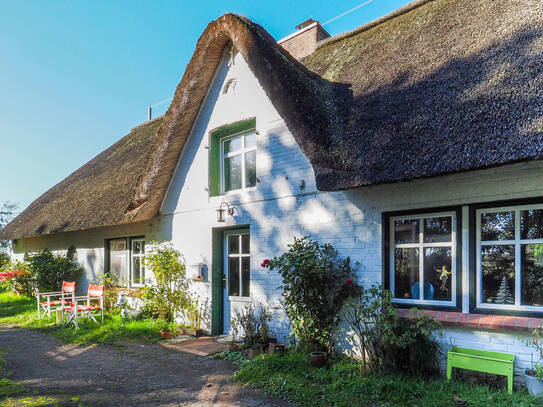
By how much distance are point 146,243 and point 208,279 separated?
235 cm

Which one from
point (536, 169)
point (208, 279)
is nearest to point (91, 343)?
point (208, 279)

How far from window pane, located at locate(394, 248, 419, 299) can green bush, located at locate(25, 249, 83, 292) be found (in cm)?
960

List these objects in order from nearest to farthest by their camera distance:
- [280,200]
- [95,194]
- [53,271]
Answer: [280,200]
[95,194]
[53,271]

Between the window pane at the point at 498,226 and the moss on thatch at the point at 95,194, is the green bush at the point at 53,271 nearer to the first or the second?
the moss on thatch at the point at 95,194

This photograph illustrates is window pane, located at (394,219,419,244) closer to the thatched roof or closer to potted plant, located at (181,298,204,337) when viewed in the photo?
the thatched roof

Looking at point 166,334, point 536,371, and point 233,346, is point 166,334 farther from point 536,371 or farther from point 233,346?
point 536,371

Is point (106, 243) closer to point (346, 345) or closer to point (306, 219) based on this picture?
point (306, 219)

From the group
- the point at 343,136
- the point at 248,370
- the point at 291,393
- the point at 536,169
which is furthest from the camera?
the point at 343,136

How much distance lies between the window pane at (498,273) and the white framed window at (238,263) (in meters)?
3.93

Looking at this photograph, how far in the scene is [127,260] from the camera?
9789mm

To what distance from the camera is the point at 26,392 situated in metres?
4.64

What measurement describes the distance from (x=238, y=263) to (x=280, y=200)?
1.70 meters

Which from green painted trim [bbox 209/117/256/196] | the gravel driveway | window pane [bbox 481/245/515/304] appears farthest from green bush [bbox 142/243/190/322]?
window pane [bbox 481/245/515/304]

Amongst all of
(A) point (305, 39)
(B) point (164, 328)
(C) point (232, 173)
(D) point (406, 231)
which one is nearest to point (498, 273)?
(D) point (406, 231)
